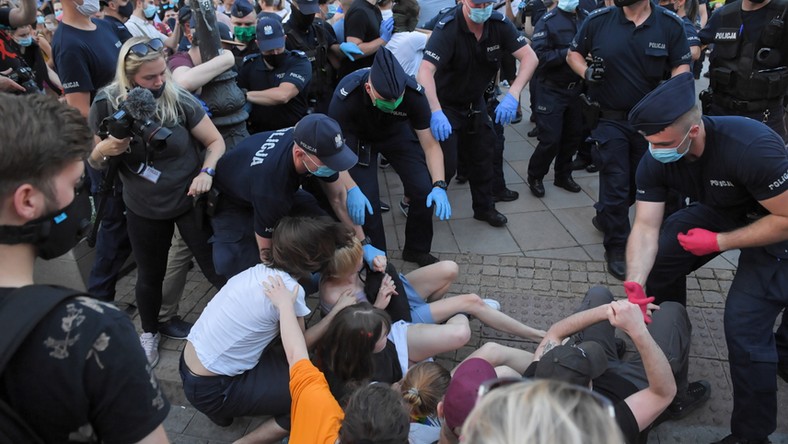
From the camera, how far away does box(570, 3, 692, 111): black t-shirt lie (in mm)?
3877

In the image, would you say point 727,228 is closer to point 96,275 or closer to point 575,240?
point 575,240

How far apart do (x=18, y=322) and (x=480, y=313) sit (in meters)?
2.53

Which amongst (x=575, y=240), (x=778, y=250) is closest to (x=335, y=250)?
(x=778, y=250)

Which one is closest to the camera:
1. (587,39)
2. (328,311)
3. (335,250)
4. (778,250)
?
(778,250)

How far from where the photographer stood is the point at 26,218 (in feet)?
3.91

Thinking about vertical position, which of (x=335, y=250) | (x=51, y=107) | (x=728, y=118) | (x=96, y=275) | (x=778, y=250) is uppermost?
(x=51, y=107)

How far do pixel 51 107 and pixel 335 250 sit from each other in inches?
65.7

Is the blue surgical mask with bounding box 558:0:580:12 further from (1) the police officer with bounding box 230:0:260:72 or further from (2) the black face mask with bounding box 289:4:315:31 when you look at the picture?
(1) the police officer with bounding box 230:0:260:72

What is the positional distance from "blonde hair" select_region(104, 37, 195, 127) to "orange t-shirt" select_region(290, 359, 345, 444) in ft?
5.53

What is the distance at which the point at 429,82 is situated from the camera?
13.7ft

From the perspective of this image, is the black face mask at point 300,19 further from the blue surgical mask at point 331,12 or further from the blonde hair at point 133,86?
the blue surgical mask at point 331,12

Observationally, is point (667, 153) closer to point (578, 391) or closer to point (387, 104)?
point (387, 104)

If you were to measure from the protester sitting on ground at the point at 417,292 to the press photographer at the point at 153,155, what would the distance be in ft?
2.93

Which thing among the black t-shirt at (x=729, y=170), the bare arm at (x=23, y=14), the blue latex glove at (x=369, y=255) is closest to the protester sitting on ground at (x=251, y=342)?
the blue latex glove at (x=369, y=255)
